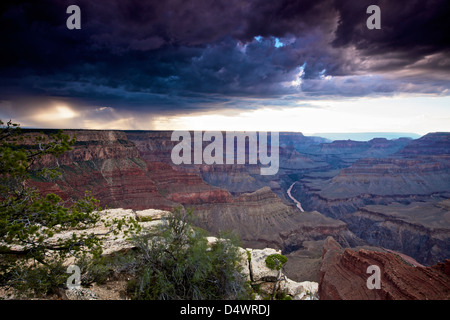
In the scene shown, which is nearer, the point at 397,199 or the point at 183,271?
the point at 183,271

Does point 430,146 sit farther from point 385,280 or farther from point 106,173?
point 106,173

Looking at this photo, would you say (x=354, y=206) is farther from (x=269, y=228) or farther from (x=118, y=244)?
(x=118, y=244)
